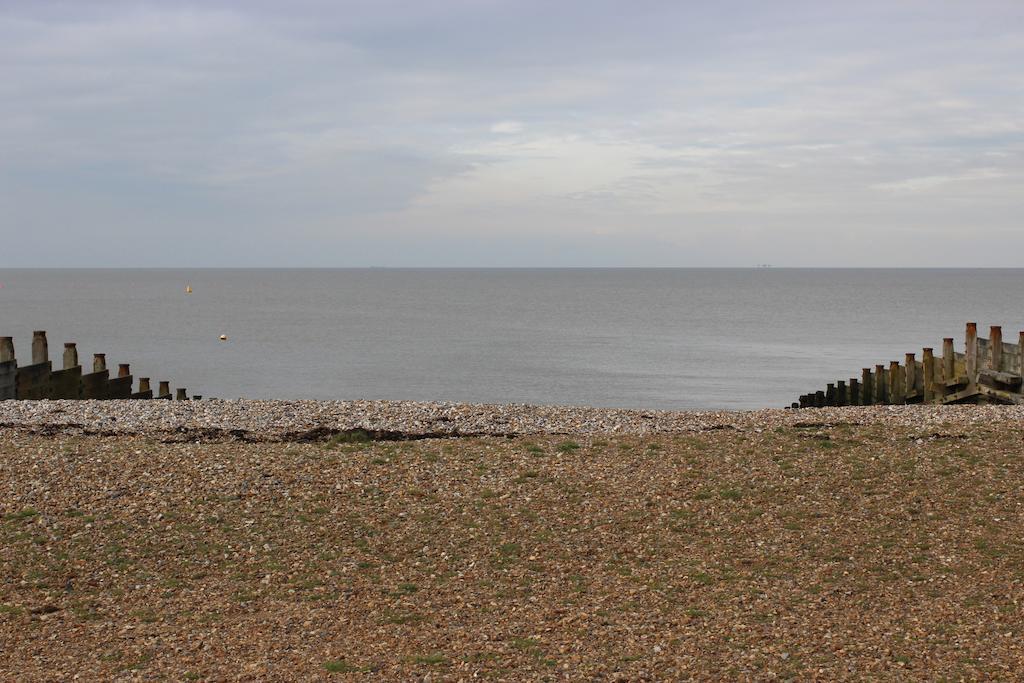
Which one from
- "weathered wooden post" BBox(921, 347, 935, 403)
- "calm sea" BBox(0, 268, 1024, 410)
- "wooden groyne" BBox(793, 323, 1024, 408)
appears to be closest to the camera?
"wooden groyne" BBox(793, 323, 1024, 408)

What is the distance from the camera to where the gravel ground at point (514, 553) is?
9.41 m

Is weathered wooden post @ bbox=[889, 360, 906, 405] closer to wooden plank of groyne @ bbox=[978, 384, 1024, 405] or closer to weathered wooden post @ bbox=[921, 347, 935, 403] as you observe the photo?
weathered wooden post @ bbox=[921, 347, 935, 403]

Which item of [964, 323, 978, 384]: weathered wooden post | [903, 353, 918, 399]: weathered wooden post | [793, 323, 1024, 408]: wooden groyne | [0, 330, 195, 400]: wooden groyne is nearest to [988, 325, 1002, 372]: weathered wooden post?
[793, 323, 1024, 408]: wooden groyne

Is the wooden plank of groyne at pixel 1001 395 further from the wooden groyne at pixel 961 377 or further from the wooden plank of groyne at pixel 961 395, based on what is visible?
the wooden plank of groyne at pixel 961 395

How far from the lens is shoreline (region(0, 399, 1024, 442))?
692 inches

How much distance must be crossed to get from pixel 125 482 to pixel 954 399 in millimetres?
20976

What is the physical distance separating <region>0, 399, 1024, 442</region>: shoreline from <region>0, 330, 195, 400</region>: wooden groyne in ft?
15.6

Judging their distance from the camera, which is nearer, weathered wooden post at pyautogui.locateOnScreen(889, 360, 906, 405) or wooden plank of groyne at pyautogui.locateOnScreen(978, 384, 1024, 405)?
wooden plank of groyne at pyautogui.locateOnScreen(978, 384, 1024, 405)

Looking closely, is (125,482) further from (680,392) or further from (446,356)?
(446,356)

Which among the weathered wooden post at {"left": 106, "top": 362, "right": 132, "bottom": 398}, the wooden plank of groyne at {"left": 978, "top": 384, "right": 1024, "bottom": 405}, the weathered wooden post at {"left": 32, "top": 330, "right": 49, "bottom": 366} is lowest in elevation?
the wooden plank of groyne at {"left": 978, "top": 384, "right": 1024, "bottom": 405}

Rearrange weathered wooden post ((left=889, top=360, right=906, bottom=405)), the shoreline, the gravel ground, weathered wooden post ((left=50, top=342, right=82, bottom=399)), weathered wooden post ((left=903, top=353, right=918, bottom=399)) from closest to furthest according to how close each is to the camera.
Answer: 1. the gravel ground
2. the shoreline
3. weathered wooden post ((left=50, top=342, right=82, bottom=399))
4. weathered wooden post ((left=903, top=353, right=918, bottom=399))
5. weathered wooden post ((left=889, top=360, right=906, bottom=405))

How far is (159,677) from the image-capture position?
8.94m

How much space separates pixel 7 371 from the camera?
975 inches

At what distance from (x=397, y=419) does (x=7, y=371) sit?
1134 centimetres
